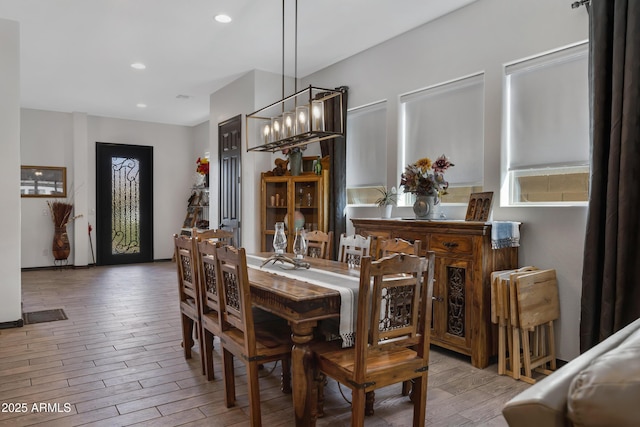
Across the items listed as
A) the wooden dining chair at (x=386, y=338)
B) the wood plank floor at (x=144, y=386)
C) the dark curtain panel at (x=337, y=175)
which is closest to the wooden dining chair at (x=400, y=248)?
the wood plank floor at (x=144, y=386)

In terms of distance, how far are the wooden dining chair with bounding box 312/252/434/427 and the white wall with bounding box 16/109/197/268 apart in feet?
25.0

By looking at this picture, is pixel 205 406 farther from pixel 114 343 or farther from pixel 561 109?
pixel 561 109

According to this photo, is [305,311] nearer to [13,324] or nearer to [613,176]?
[613,176]

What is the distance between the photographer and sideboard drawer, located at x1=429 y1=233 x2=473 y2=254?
3271 millimetres

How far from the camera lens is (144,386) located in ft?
9.55

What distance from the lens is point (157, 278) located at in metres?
7.15

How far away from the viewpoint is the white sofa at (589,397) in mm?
696

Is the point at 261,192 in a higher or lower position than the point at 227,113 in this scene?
lower

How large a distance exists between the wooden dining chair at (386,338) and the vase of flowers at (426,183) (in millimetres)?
1671

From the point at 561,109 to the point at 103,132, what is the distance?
321 inches

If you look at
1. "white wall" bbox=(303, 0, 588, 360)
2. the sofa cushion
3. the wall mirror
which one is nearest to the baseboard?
"white wall" bbox=(303, 0, 588, 360)

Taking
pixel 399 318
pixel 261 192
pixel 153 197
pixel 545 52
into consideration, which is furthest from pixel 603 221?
pixel 153 197

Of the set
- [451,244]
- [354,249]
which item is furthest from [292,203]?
[451,244]

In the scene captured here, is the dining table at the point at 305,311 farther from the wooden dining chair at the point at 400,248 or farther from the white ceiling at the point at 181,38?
the white ceiling at the point at 181,38
